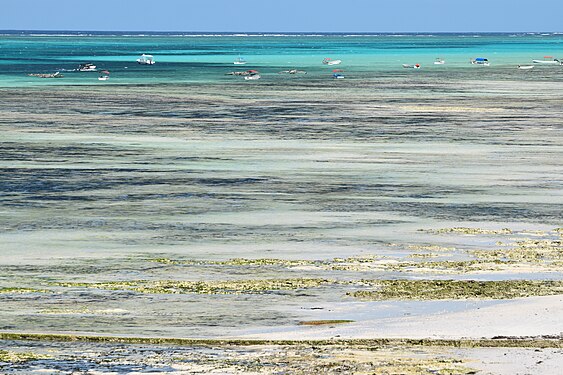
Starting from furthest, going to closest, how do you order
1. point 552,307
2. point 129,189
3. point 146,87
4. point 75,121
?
point 146,87
point 75,121
point 129,189
point 552,307

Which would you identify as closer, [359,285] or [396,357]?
[396,357]

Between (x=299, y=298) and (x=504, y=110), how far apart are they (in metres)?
38.7

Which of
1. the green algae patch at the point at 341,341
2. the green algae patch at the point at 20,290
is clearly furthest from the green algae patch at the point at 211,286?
the green algae patch at the point at 341,341

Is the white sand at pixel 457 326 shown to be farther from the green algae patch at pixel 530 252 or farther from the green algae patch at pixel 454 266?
the green algae patch at pixel 530 252

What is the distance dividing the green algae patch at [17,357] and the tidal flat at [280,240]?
4cm

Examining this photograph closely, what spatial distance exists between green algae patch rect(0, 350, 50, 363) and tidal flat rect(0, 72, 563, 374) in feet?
0.13

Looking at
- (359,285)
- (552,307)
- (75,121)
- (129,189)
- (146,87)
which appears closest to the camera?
(552,307)

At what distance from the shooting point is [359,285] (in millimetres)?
15734

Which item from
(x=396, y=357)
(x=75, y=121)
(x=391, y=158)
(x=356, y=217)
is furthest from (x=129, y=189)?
(x=75, y=121)

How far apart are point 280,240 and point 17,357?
26.1 feet

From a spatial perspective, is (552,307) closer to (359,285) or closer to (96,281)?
(359,285)

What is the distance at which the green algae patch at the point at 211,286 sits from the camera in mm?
15414

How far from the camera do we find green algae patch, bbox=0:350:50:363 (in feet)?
38.7

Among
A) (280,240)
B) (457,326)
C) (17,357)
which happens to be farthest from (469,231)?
(17,357)
